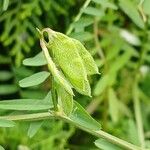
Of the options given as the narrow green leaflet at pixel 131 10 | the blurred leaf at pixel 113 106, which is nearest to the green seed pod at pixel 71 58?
the narrow green leaflet at pixel 131 10

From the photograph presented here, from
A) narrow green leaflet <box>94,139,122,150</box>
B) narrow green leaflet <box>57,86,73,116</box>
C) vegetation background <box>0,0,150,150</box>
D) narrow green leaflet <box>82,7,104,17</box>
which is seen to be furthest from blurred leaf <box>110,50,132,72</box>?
narrow green leaflet <box>57,86,73,116</box>

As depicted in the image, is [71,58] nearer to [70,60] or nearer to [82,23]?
[70,60]

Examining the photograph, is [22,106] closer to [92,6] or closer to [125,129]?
[92,6]

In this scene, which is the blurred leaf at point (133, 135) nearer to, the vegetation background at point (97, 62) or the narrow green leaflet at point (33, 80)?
the vegetation background at point (97, 62)

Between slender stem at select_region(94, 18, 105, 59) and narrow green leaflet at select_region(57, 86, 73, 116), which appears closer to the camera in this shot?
narrow green leaflet at select_region(57, 86, 73, 116)

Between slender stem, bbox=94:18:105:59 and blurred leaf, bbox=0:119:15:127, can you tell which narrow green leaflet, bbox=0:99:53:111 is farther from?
slender stem, bbox=94:18:105:59

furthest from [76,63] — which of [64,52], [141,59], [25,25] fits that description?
[141,59]
